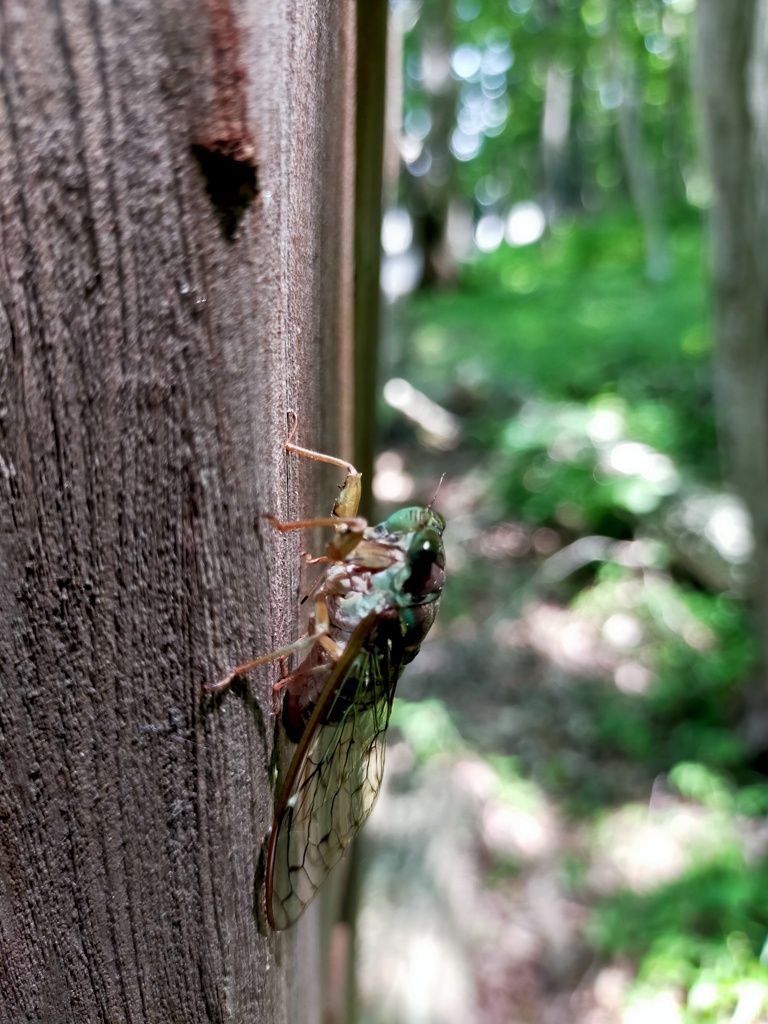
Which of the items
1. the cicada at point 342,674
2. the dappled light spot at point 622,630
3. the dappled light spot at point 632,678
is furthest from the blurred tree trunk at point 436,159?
the cicada at point 342,674

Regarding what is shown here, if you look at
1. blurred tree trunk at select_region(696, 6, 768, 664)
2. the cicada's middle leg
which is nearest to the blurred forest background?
blurred tree trunk at select_region(696, 6, 768, 664)

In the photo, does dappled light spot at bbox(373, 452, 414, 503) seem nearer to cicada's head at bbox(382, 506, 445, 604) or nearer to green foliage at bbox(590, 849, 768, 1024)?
green foliage at bbox(590, 849, 768, 1024)

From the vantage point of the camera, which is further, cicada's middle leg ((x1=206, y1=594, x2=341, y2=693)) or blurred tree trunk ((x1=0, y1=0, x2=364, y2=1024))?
cicada's middle leg ((x1=206, y1=594, x2=341, y2=693))

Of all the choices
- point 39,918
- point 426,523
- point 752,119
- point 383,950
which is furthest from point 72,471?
point 752,119

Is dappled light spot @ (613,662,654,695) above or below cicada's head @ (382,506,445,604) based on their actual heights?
below

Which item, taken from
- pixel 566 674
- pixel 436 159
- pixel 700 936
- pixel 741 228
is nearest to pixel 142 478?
pixel 700 936

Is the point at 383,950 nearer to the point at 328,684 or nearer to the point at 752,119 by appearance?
the point at 328,684

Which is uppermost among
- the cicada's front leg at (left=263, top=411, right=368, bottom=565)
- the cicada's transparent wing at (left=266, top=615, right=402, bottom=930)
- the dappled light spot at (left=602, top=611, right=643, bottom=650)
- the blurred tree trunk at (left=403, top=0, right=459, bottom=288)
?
the blurred tree trunk at (left=403, top=0, right=459, bottom=288)

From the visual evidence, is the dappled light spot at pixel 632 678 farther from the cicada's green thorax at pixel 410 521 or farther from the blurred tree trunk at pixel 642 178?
the blurred tree trunk at pixel 642 178
